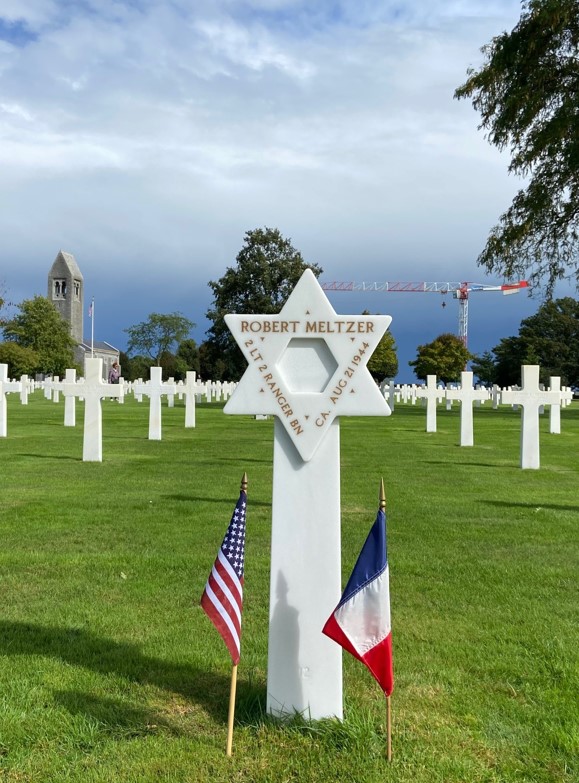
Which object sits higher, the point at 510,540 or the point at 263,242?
the point at 263,242

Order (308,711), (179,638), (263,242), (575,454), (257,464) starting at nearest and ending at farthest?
(308,711), (179,638), (257,464), (575,454), (263,242)

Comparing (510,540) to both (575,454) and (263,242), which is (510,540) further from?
(263,242)

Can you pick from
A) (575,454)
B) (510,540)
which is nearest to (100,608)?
(510,540)

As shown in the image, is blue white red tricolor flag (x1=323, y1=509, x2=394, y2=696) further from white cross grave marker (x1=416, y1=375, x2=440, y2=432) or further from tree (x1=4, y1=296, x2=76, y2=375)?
tree (x1=4, y1=296, x2=76, y2=375)

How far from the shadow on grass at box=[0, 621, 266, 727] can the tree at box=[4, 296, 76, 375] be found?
257 ft

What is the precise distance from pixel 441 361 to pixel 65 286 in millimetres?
84795

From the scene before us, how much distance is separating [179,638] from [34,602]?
4.42 feet

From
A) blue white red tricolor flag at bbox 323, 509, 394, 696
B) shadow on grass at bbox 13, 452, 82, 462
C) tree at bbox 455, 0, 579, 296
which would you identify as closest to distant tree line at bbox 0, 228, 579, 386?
tree at bbox 455, 0, 579, 296

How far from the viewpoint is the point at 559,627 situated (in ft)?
17.6

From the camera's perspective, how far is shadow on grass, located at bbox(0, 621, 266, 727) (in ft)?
13.2

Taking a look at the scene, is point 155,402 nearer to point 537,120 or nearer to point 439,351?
point 537,120

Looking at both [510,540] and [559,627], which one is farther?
[510,540]

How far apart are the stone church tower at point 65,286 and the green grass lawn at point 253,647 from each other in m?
136

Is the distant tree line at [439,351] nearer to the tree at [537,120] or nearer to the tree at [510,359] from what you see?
the tree at [510,359]
